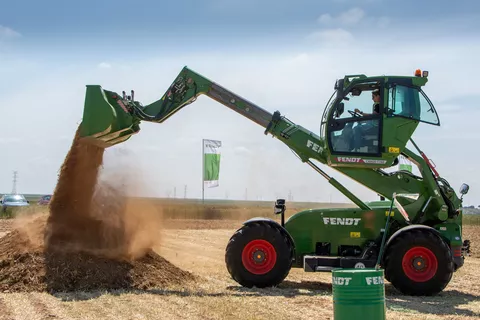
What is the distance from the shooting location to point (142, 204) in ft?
51.8

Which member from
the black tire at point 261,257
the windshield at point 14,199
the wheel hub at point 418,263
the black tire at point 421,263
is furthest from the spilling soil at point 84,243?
the windshield at point 14,199

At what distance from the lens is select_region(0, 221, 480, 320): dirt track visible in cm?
1009

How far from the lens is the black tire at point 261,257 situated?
1328cm

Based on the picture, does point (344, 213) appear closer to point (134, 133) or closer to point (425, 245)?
point (425, 245)

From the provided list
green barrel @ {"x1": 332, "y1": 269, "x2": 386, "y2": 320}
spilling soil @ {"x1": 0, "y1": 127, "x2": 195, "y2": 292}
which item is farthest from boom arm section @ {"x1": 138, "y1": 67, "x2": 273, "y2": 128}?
green barrel @ {"x1": 332, "y1": 269, "x2": 386, "y2": 320}

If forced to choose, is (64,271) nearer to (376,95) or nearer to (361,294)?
(361,294)

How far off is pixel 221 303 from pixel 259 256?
2460 millimetres

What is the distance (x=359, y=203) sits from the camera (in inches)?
555

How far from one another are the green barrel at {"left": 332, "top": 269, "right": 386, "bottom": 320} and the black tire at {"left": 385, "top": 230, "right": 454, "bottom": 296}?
4.91 meters

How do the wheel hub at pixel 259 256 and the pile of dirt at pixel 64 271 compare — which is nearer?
the pile of dirt at pixel 64 271

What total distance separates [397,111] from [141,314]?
6.84m

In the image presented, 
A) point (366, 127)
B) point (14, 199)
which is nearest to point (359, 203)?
point (366, 127)

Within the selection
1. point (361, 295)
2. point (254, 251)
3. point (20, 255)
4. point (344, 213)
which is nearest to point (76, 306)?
point (20, 255)

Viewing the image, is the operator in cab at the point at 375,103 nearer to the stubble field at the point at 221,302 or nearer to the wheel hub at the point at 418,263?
the wheel hub at the point at 418,263
